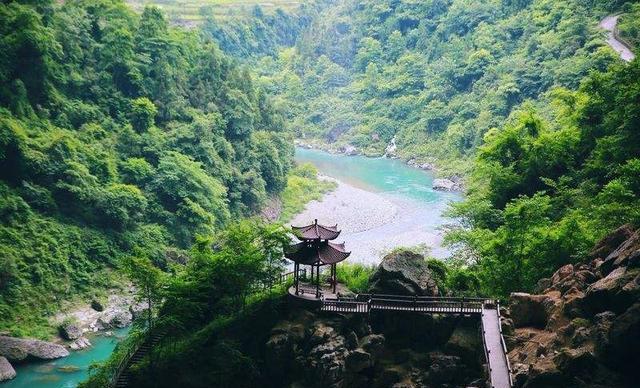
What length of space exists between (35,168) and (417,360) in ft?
129

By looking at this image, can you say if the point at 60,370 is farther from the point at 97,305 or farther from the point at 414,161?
the point at 414,161

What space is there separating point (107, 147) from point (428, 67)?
83.2 m

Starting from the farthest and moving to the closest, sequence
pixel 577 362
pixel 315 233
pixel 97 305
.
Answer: pixel 97 305, pixel 315 233, pixel 577 362

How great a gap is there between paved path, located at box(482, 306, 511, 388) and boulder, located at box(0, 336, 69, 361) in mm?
29685

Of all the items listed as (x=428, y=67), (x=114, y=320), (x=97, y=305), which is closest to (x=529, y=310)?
(x=114, y=320)

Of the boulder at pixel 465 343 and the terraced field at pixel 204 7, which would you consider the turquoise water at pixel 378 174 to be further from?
the boulder at pixel 465 343

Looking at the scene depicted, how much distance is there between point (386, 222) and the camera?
82.2 metres

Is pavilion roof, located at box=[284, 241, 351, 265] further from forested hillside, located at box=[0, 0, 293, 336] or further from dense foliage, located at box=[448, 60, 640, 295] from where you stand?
forested hillside, located at box=[0, 0, 293, 336]

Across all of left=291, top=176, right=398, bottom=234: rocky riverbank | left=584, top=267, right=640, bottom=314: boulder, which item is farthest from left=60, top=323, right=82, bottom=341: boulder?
left=584, top=267, right=640, bottom=314: boulder

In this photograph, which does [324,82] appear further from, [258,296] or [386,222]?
[258,296]

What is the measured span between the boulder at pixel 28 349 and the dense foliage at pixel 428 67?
63.7 metres

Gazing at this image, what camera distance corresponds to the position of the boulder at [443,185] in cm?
9825

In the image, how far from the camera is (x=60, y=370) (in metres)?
48.2

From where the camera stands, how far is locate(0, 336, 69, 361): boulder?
1911 inches
